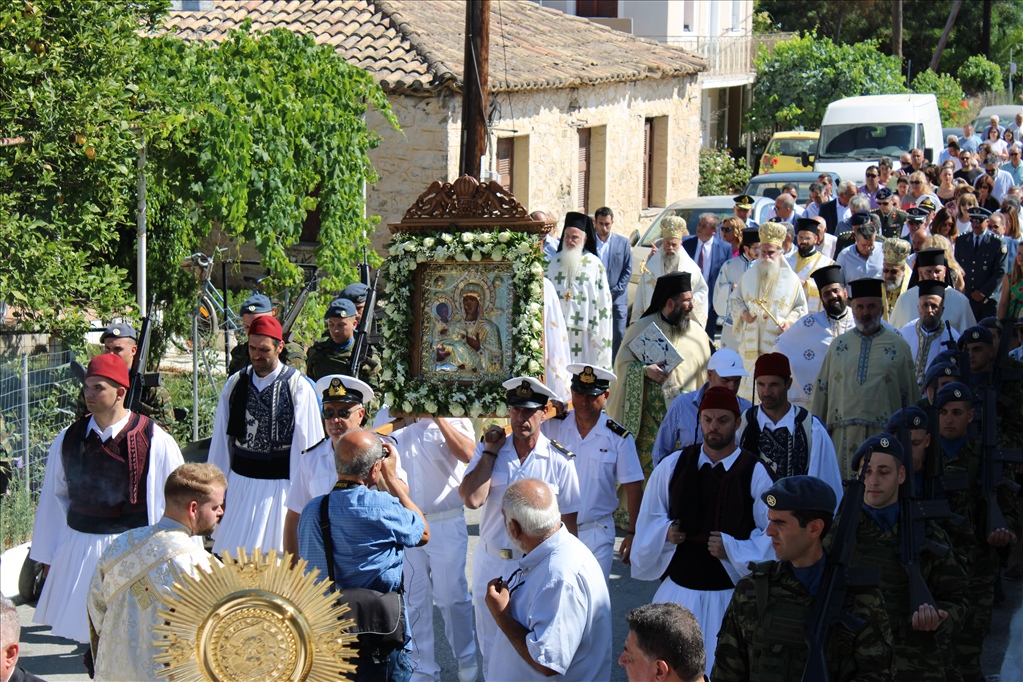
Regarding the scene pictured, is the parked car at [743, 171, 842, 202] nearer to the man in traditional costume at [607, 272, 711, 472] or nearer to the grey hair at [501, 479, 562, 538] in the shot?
the man in traditional costume at [607, 272, 711, 472]

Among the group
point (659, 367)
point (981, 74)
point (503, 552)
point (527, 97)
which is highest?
point (981, 74)

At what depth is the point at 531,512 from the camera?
5762 mm

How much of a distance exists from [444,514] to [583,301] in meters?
4.79

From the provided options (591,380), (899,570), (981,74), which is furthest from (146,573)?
(981,74)

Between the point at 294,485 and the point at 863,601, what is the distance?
11.3 ft

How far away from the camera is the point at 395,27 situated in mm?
21656

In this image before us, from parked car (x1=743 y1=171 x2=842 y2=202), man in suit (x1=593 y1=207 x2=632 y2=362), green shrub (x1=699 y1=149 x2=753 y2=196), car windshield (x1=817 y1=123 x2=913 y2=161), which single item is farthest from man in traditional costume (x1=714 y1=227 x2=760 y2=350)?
green shrub (x1=699 y1=149 x2=753 y2=196)

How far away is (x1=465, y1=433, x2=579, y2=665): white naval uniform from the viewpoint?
7180mm

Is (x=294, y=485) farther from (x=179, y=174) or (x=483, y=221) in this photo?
(x=179, y=174)

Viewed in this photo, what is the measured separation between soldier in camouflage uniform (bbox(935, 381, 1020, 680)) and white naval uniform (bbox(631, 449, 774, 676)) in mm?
1624

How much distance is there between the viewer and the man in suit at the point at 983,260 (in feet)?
44.0

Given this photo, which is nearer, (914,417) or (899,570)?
(899,570)

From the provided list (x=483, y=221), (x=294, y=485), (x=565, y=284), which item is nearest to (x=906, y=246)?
(x=565, y=284)

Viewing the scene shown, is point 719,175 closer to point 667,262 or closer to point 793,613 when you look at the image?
point 667,262
